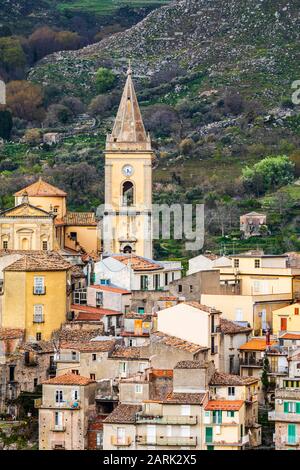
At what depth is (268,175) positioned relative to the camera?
124 meters

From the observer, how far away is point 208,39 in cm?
15488

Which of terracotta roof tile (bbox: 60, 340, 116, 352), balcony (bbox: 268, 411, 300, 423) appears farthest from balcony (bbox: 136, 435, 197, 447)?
terracotta roof tile (bbox: 60, 340, 116, 352)

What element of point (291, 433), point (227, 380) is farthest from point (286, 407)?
point (227, 380)

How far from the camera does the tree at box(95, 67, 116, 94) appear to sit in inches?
5950

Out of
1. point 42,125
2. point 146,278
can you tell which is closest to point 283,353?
point 146,278

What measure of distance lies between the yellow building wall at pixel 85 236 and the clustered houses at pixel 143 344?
1461 millimetres

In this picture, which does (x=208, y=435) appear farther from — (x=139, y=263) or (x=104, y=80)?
(x=104, y=80)

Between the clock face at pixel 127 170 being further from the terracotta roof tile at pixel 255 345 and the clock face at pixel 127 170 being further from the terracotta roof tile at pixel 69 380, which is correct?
the terracotta roof tile at pixel 69 380

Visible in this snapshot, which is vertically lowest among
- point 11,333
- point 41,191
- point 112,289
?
point 11,333

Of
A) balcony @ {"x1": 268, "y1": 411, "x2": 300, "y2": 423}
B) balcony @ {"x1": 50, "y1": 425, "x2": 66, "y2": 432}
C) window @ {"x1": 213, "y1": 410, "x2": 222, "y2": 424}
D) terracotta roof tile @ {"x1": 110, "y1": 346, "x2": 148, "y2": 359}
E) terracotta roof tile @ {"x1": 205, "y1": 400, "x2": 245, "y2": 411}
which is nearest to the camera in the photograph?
window @ {"x1": 213, "y1": 410, "x2": 222, "y2": 424}

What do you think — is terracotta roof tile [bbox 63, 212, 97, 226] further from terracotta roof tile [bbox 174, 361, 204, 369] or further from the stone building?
terracotta roof tile [bbox 174, 361, 204, 369]

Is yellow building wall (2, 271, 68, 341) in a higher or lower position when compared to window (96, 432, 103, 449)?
higher

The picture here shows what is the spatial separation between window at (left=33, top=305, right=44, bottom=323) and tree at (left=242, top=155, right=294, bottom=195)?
3799 centimetres

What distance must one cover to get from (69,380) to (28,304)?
5.05 m
